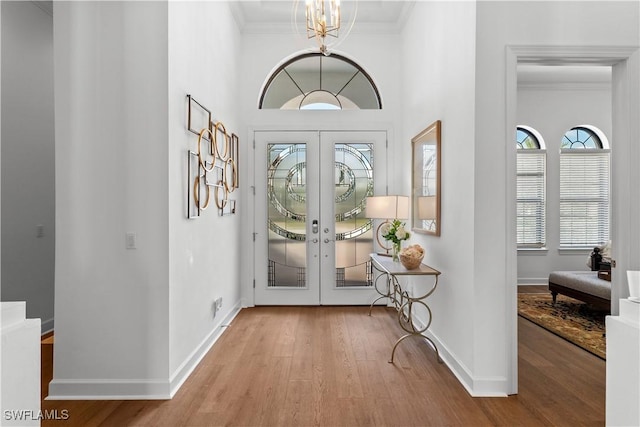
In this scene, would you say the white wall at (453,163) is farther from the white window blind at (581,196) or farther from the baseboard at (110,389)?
the white window blind at (581,196)

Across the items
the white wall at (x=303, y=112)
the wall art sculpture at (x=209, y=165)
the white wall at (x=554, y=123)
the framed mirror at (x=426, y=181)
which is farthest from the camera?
the white wall at (x=554, y=123)

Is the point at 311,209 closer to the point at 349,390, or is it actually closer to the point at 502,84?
the point at 349,390

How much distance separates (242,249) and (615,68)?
13.3 ft

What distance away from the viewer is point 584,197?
6.59m

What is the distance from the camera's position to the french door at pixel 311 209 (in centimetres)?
508

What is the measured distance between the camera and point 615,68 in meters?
2.76

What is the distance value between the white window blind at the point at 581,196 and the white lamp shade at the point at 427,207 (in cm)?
383

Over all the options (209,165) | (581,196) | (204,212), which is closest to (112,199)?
(204,212)

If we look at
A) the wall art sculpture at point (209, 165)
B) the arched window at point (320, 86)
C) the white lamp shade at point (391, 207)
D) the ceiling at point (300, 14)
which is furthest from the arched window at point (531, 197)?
the wall art sculpture at point (209, 165)

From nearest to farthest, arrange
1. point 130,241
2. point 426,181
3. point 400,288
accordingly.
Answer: point 130,241 < point 400,288 < point 426,181

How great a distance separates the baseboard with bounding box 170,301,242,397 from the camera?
107 inches

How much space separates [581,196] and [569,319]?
302cm

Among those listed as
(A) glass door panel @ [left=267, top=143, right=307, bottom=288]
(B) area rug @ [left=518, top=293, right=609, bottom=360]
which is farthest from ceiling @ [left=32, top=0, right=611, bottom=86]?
(B) area rug @ [left=518, top=293, right=609, bottom=360]

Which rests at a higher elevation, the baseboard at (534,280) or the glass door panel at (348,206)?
the glass door panel at (348,206)
